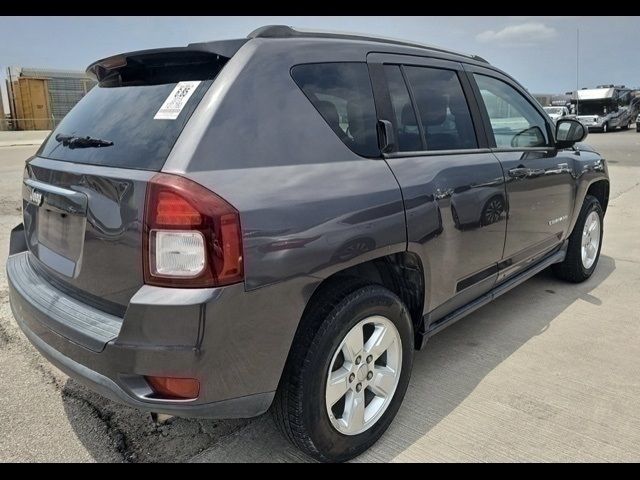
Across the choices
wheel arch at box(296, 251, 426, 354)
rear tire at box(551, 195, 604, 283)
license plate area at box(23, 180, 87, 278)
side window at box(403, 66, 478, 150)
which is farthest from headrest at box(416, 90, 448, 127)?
rear tire at box(551, 195, 604, 283)

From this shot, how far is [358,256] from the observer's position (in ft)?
7.18

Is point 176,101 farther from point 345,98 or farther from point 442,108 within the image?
point 442,108

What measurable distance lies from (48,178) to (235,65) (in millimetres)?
1007

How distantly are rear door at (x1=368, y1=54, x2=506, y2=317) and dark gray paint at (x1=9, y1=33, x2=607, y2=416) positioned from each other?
117 mm

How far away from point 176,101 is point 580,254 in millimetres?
3802

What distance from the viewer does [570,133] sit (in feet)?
13.3

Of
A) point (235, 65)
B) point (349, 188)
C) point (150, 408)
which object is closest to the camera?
point (150, 408)

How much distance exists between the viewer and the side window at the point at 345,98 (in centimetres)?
223

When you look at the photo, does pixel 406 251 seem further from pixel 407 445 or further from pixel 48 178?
pixel 48 178

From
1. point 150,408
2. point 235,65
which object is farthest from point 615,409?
point 235,65

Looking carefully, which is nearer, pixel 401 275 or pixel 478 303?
pixel 401 275

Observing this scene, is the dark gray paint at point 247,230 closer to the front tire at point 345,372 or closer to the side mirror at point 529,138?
the front tire at point 345,372

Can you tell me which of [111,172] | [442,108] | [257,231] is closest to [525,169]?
[442,108]

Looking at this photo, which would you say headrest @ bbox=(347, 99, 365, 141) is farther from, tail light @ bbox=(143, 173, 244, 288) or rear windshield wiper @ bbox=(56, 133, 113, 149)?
rear windshield wiper @ bbox=(56, 133, 113, 149)
